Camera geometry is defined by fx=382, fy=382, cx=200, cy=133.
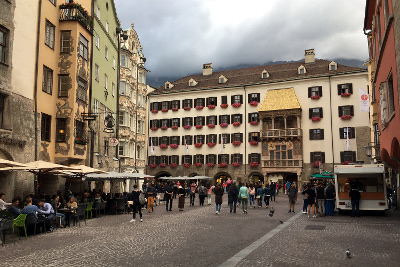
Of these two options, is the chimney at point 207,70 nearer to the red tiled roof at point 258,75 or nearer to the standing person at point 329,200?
the red tiled roof at point 258,75

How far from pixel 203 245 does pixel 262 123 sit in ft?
146

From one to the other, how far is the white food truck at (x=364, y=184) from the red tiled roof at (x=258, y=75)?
3344 centimetres

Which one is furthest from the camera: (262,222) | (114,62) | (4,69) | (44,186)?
(114,62)

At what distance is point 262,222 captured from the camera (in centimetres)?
1759

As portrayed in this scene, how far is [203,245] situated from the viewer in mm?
11320

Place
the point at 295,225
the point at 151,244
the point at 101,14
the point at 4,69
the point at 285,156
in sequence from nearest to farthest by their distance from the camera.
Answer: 1. the point at 151,244
2. the point at 295,225
3. the point at 4,69
4. the point at 101,14
5. the point at 285,156

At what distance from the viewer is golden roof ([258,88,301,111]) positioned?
53094 mm

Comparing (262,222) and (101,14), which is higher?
(101,14)

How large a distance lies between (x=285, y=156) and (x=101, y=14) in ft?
101

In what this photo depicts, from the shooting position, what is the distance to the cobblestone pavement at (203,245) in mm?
9180

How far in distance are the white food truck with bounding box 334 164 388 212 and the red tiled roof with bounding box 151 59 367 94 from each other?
33.4m

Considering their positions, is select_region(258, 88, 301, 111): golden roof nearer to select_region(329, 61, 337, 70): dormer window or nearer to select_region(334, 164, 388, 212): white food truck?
select_region(329, 61, 337, 70): dormer window

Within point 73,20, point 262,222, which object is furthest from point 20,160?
point 262,222

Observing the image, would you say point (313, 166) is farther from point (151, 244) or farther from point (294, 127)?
point (151, 244)
